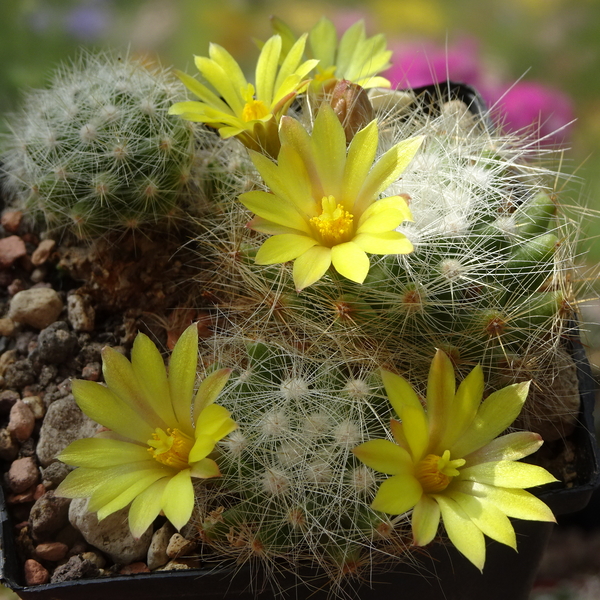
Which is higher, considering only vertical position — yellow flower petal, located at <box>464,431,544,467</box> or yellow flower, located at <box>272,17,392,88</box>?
yellow flower, located at <box>272,17,392,88</box>

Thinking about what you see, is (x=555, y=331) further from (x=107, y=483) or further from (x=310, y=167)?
(x=107, y=483)

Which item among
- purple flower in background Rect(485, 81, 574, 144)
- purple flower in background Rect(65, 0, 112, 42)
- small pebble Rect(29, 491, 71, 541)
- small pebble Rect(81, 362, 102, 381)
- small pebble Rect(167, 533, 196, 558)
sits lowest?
small pebble Rect(167, 533, 196, 558)

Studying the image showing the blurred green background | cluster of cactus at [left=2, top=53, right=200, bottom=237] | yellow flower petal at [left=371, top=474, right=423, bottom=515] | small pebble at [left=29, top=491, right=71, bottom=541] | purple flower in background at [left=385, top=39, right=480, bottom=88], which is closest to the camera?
yellow flower petal at [left=371, top=474, right=423, bottom=515]

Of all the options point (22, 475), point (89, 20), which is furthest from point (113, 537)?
point (89, 20)

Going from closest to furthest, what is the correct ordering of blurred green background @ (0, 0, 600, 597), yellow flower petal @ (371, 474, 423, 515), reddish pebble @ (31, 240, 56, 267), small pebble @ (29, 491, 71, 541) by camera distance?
yellow flower petal @ (371, 474, 423, 515) < small pebble @ (29, 491, 71, 541) < reddish pebble @ (31, 240, 56, 267) < blurred green background @ (0, 0, 600, 597)

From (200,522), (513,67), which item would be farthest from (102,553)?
(513,67)

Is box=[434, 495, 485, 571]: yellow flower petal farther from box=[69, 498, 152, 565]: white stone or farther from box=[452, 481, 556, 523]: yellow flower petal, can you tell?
box=[69, 498, 152, 565]: white stone

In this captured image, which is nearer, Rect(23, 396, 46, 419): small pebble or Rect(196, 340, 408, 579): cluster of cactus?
Rect(196, 340, 408, 579): cluster of cactus

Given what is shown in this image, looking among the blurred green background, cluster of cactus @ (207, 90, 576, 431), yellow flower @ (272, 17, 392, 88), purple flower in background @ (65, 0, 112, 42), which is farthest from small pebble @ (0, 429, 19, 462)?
purple flower in background @ (65, 0, 112, 42)
